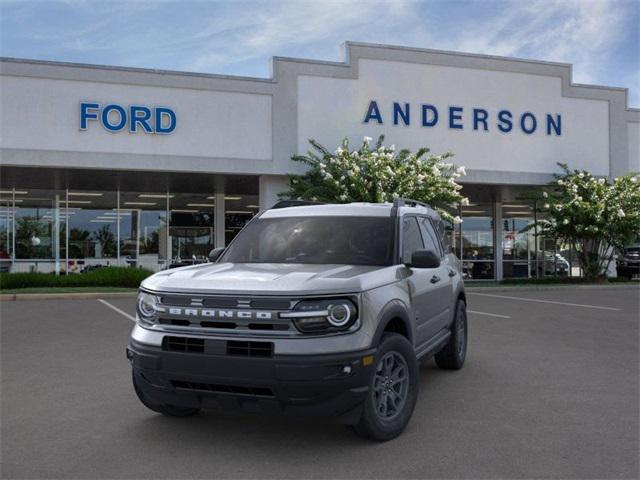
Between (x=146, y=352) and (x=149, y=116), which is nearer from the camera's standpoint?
(x=146, y=352)

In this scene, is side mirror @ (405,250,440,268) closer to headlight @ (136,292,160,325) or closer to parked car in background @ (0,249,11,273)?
headlight @ (136,292,160,325)

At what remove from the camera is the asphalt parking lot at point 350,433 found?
4.28 metres

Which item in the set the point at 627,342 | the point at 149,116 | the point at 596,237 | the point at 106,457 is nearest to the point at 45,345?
the point at 106,457

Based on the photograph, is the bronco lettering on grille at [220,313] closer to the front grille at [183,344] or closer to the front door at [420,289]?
the front grille at [183,344]

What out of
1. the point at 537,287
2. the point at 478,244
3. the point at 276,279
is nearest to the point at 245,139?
the point at 537,287

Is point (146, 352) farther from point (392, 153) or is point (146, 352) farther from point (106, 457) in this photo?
point (392, 153)

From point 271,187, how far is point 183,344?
16391 millimetres

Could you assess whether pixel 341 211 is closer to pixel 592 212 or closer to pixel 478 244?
pixel 592 212

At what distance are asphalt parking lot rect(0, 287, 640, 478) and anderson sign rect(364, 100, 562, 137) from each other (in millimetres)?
14063

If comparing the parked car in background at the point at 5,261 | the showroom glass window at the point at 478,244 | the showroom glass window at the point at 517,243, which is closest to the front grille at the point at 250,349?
the parked car in background at the point at 5,261

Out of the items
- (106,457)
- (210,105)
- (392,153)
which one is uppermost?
(210,105)

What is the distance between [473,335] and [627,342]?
2.33m

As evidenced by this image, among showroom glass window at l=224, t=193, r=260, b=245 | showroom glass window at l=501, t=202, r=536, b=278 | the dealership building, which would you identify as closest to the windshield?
the dealership building

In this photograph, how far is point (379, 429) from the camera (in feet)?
15.3
